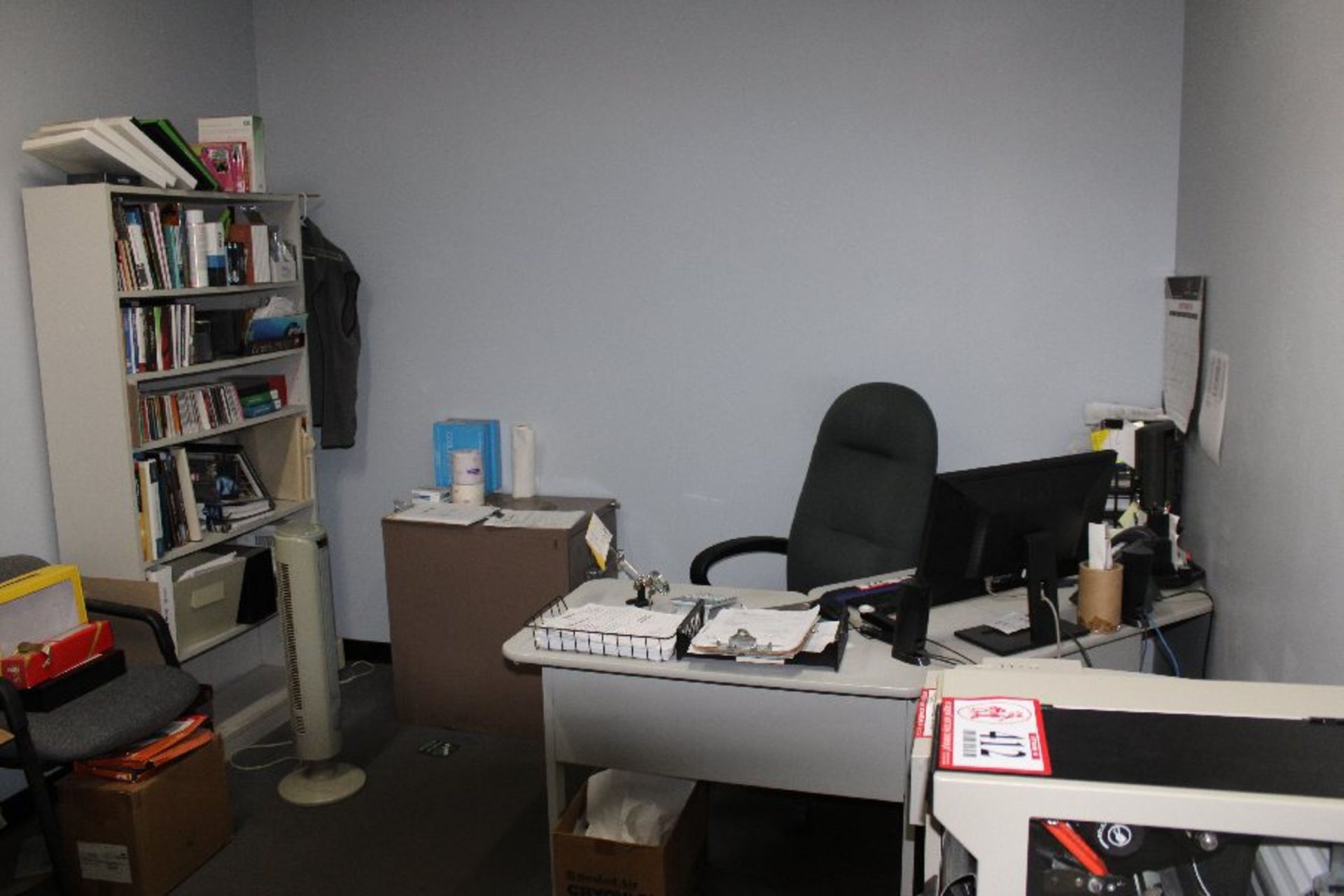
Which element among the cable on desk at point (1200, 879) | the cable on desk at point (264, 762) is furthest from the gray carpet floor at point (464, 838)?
the cable on desk at point (1200, 879)

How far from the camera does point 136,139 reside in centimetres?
321

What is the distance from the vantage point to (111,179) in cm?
324

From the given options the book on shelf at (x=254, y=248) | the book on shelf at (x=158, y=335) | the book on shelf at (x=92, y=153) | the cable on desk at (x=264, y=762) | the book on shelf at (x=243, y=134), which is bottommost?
the cable on desk at (x=264, y=762)

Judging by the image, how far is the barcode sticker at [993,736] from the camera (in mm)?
1093

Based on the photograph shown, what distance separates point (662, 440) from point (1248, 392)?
80.1 inches

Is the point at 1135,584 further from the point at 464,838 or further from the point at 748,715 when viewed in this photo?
the point at 464,838

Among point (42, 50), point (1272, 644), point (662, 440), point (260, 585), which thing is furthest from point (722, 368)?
point (42, 50)

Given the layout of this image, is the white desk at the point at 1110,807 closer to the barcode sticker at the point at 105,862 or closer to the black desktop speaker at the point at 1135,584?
the black desktop speaker at the point at 1135,584

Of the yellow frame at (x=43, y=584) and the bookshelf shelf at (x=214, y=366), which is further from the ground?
the bookshelf shelf at (x=214, y=366)

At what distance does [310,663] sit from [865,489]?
5.95ft

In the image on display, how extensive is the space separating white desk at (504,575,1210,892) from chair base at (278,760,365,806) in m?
1.09

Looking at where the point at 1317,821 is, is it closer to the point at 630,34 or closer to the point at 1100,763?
the point at 1100,763

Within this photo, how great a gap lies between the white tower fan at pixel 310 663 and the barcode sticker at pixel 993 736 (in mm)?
2542

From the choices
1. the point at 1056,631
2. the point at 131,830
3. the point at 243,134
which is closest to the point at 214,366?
the point at 243,134
